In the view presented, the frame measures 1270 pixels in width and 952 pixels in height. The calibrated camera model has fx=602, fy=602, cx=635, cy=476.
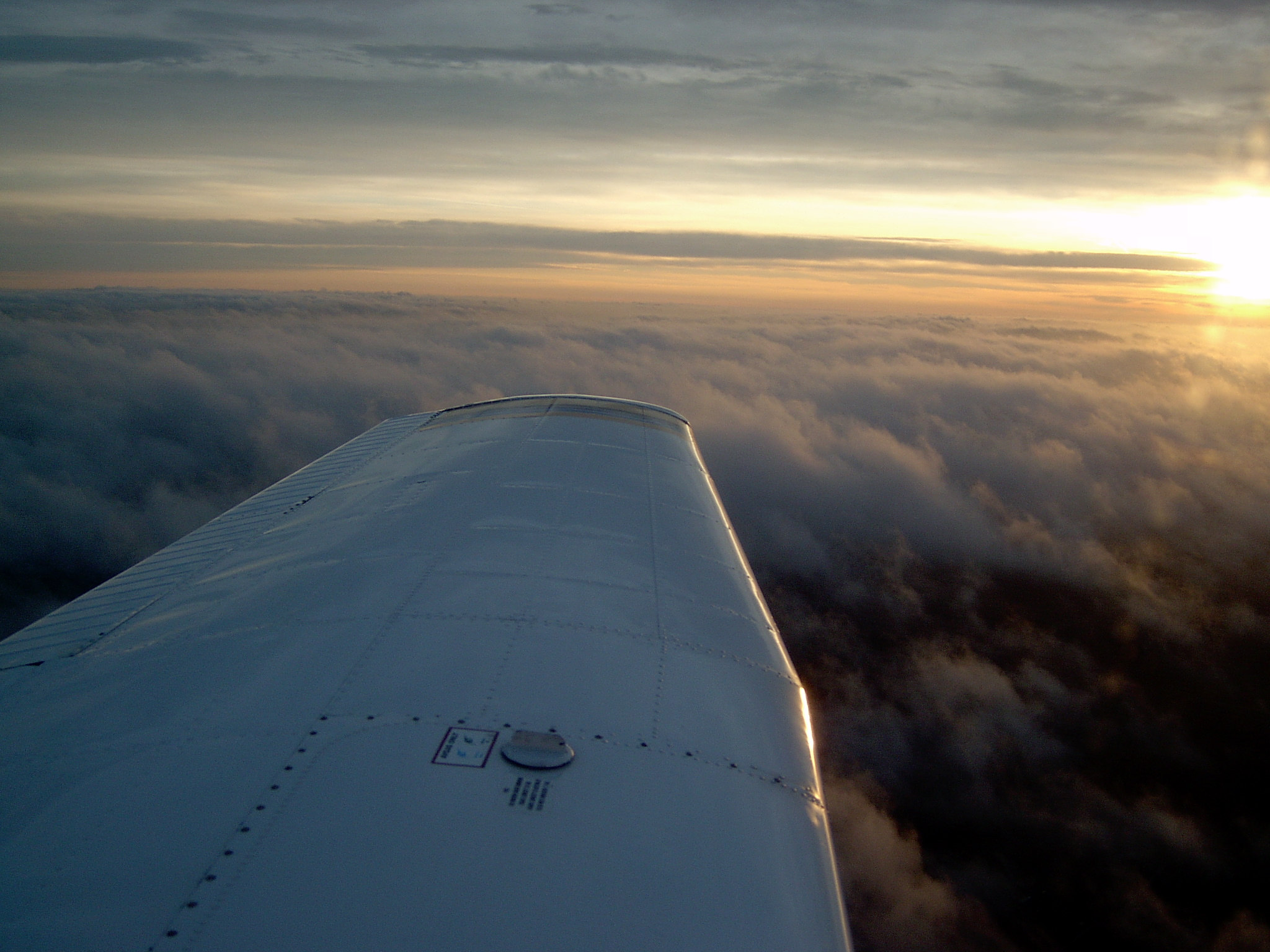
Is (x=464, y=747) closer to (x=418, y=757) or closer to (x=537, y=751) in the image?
(x=418, y=757)

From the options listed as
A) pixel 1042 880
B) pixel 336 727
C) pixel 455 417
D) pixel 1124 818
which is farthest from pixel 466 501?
pixel 1124 818

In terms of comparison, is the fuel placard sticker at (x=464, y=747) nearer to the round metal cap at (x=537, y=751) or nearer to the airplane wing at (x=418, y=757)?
the airplane wing at (x=418, y=757)

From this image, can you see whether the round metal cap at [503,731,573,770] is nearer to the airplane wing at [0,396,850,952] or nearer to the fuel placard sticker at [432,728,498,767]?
the airplane wing at [0,396,850,952]

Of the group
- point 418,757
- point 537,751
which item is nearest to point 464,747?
point 418,757

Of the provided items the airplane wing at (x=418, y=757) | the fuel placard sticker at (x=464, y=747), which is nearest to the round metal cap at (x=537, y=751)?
the airplane wing at (x=418, y=757)

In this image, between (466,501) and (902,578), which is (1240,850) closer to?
(902,578)

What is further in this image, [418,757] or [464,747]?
[464,747]
